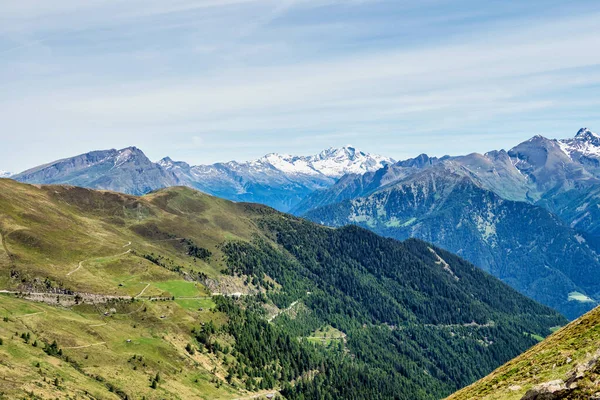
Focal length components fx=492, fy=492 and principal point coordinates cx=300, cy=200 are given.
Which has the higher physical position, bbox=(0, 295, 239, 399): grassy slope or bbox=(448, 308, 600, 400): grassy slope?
bbox=(448, 308, 600, 400): grassy slope

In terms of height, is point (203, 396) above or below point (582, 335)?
below

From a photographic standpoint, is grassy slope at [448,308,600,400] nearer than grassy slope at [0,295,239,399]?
Yes

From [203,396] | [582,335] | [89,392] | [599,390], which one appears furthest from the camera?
[203,396]

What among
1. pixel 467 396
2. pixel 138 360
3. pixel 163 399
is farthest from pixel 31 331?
pixel 467 396

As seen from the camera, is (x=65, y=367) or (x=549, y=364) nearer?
(x=549, y=364)

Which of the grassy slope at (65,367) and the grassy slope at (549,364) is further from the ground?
the grassy slope at (549,364)

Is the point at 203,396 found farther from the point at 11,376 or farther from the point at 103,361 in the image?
the point at 11,376

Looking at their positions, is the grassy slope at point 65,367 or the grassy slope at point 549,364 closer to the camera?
the grassy slope at point 549,364

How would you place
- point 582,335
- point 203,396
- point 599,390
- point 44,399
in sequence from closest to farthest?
1. point 599,390
2. point 582,335
3. point 44,399
4. point 203,396

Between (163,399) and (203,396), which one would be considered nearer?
(163,399)

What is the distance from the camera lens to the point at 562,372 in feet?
203

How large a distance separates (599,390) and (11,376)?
147598mm

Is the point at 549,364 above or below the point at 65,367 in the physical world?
above

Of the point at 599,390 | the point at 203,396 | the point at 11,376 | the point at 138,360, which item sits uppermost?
the point at 599,390
